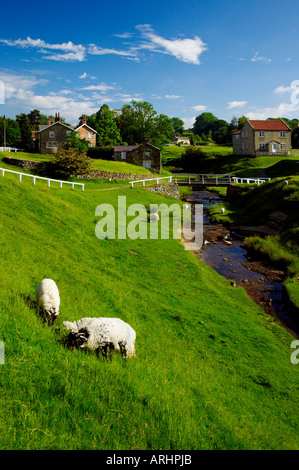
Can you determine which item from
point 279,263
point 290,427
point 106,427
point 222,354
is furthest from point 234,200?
point 106,427

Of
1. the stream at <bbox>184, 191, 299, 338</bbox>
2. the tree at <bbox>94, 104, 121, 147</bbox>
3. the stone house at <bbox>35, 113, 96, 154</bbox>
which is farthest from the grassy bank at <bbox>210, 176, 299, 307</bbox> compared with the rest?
the tree at <bbox>94, 104, 121, 147</bbox>

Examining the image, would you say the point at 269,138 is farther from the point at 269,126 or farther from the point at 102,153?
the point at 102,153

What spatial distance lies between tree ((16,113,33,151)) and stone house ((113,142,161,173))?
30.2 m

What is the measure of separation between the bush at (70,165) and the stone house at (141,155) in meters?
33.5

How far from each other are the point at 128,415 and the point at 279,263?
893 inches

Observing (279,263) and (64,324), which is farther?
(279,263)

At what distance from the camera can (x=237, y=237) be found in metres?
35.3

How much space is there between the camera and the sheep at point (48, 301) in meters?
8.59

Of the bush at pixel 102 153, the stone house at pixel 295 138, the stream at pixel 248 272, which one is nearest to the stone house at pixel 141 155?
the bush at pixel 102 153

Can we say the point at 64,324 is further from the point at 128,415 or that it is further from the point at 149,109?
the point at 149,109

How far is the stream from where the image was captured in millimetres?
17953

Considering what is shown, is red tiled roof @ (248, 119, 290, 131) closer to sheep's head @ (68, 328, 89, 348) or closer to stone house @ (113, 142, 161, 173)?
stone house @ (113, 142, 161, 173)

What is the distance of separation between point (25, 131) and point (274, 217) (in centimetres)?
10828

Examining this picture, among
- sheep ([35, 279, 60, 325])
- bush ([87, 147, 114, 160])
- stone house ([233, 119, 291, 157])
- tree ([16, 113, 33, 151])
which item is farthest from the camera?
tree ([16, 113, 33, 151])
